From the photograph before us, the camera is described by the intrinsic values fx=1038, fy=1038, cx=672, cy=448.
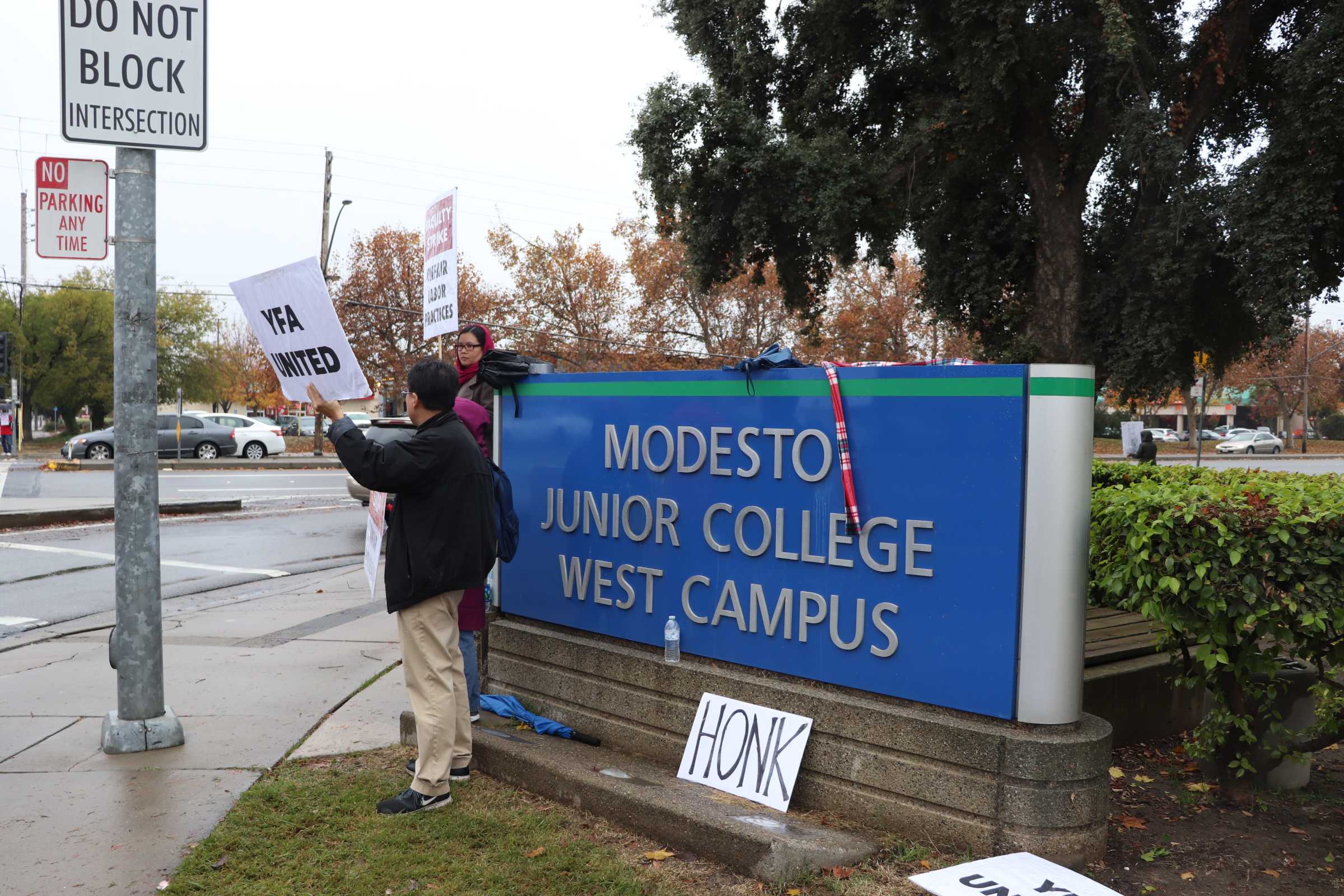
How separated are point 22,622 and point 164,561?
364cm

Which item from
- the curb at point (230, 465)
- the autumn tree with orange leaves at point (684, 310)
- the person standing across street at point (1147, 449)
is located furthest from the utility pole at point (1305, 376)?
the curb at point (230, 465)

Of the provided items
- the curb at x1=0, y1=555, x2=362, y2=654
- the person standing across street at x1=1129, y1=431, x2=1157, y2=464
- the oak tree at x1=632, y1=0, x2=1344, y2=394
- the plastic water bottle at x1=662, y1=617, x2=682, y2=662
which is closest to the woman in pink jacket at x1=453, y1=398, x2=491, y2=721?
the plastic water bottle at x1=662, y1=617, x2=682, y2=662

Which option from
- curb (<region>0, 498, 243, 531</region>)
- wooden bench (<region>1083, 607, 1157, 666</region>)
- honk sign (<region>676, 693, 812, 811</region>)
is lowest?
curb (<region>0, 498, 243, 531</region>)

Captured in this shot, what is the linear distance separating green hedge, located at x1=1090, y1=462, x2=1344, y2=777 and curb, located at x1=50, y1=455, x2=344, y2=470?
87.8ft

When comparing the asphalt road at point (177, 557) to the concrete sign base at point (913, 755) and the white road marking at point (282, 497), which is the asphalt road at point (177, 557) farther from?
the concrete sign base at point (913, 755)

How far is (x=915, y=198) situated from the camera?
667 inches

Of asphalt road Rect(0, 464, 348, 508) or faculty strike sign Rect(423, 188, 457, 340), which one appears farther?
asphalt road Rect(0, 464, 348, 508)

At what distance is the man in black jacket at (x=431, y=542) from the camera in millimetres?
4168

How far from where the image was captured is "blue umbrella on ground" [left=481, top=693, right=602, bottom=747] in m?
4.83

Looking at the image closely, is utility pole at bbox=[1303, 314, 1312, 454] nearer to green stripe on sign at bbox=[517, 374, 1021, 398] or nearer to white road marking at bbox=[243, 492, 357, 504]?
white road marking at bbox=[243, 492, 357, 504]

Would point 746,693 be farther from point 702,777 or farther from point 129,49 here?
point 129,49

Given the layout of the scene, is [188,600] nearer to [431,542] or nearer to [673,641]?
[431,542]

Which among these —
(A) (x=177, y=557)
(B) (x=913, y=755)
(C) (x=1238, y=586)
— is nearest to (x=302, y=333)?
(B) (x=913, y=755)

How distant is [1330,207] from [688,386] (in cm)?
1202
